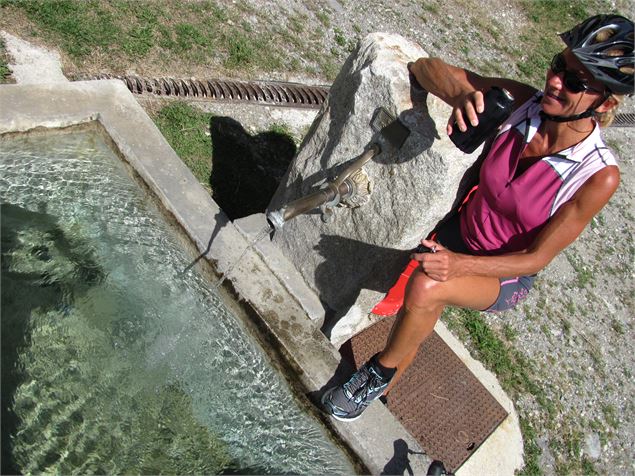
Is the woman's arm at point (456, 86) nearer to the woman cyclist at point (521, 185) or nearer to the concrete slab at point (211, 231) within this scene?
the woman cyclist at point (521, 185)

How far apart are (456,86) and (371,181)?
705 mm

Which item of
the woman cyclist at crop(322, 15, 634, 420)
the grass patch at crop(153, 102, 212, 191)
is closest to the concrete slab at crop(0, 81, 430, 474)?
the woman cyclist at crop(322, 15, 634, 420)

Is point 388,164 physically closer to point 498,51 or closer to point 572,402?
point 572,402

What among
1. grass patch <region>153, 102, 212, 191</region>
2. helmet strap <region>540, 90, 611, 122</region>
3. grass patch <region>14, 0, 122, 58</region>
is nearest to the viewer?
helmet strap <region>540, 90, 611, 122</region>

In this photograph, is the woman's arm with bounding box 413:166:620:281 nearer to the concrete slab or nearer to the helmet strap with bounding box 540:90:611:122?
the helmet strap with bounding box 540:90:611:122

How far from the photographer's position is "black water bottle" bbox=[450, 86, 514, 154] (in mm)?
2990

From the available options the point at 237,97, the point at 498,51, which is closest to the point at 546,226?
the point at 237,97

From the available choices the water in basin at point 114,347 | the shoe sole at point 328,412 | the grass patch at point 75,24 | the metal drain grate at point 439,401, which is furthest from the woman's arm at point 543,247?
the grass patch at point 75,24

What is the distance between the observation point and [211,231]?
3.84 meters

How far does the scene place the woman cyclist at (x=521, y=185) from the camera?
9.37 feet

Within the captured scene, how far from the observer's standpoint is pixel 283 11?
6477mm

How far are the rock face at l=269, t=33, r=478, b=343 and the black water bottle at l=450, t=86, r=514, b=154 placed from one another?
0.16 metres

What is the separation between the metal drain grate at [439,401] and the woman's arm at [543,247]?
1401 mm

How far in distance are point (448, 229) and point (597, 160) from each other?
0.92m
